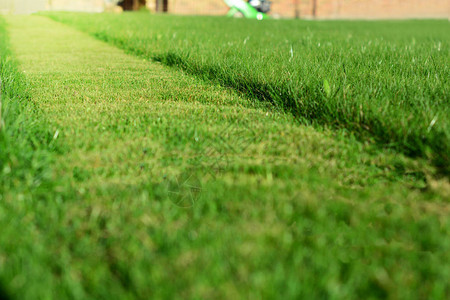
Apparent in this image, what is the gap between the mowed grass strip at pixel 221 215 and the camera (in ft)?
4.03

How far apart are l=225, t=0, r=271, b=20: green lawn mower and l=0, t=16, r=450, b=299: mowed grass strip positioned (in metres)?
17.2

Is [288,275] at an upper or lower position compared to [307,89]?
lower

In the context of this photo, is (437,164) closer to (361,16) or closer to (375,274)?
(375,274)

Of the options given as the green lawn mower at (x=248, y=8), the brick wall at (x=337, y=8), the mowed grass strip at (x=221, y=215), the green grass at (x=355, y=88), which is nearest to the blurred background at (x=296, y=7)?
the brick wall at (x=337, y=8)

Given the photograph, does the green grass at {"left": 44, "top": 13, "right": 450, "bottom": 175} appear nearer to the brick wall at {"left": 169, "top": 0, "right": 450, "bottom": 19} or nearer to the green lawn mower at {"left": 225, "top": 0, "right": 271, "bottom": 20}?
the green lawn mower at {"left": 225, "top": 0, "right": 271, "bottom": 20}

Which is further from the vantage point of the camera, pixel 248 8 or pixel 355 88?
pixel 248 8

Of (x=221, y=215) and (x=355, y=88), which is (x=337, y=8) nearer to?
(x=355, y=88)

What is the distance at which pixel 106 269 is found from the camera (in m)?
1.29

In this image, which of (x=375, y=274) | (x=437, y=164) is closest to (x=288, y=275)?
(x=375, y=274)

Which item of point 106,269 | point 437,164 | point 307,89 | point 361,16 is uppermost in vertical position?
point 361,16

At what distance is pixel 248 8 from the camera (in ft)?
63.9

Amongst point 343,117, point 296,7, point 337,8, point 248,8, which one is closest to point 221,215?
point 343,117

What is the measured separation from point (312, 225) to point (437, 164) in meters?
0.91

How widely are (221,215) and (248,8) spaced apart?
19.2m
